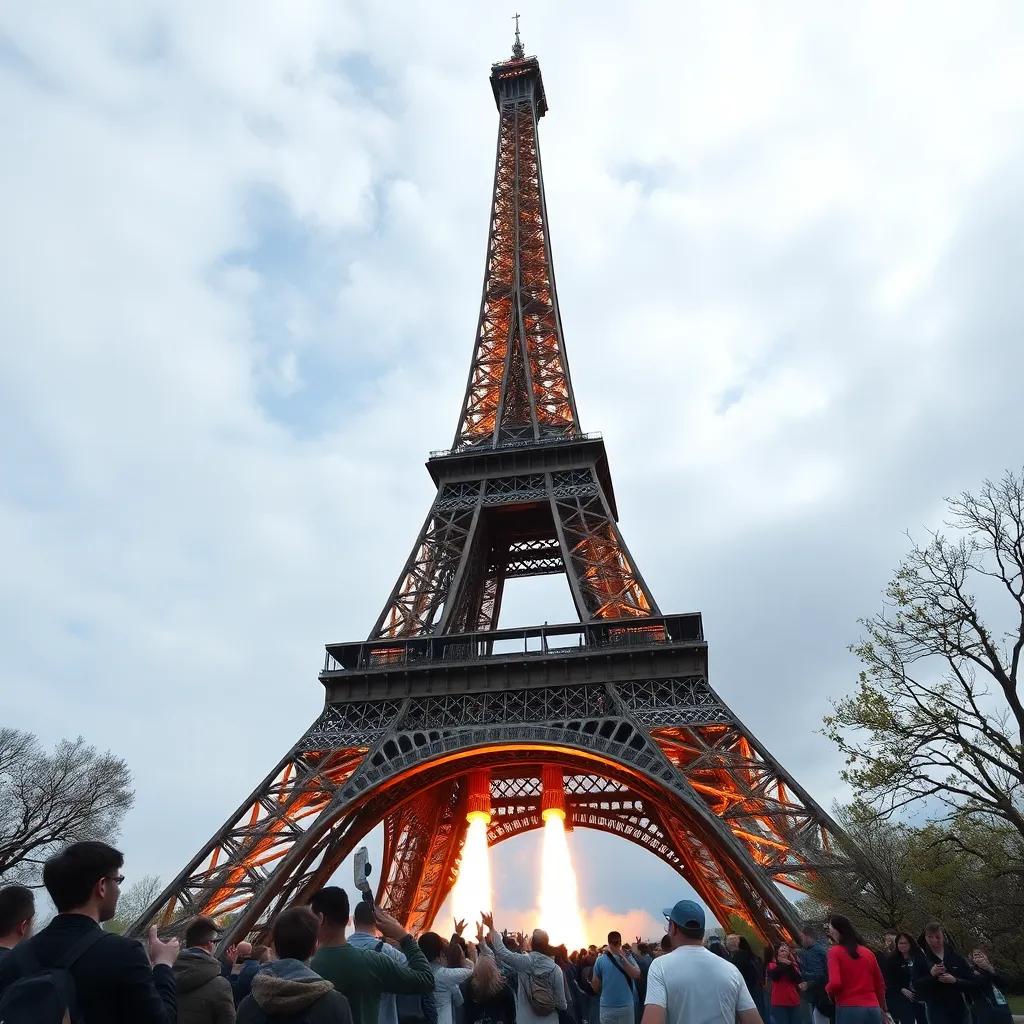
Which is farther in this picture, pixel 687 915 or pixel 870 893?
pixel 870 893

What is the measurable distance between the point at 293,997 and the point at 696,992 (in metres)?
2.10

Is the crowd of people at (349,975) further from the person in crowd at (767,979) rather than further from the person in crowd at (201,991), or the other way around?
the person in crowd at (767,979)

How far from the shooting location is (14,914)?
4281 mm

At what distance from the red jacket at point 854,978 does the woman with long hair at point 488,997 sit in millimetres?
3084

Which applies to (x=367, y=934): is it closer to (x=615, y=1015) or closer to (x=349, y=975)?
(x=349, y=975)

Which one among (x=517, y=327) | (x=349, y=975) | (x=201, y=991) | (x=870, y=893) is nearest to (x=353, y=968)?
(x=349, y=975)

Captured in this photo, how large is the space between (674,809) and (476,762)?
21.8 feet

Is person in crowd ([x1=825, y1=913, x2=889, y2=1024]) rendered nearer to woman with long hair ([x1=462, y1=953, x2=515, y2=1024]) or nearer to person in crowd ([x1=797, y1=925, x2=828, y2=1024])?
person in crowd ([x1=797, y1=925, x2=828, y2=1024])

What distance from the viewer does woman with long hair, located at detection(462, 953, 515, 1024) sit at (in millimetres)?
8266

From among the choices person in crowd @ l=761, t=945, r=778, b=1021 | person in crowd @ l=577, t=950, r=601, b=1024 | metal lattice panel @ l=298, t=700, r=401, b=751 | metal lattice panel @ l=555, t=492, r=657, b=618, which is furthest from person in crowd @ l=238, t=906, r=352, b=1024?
metal lattice panel @ l=555, t=492, r=657, b=618

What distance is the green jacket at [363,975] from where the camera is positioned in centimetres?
445

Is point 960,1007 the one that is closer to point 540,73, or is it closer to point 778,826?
point 778,826

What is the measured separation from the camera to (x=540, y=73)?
178 feet

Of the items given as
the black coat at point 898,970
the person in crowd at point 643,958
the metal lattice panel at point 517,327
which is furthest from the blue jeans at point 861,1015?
the metal lattice panel at point 517,327
